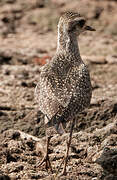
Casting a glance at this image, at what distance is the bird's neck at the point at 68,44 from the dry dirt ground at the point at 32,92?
105 centimetres

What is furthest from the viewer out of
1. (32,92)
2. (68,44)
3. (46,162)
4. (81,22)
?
(32,92)

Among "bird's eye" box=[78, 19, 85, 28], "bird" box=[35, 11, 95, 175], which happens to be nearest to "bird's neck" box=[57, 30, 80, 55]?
"bird" box=[35, 11, 95, 175]

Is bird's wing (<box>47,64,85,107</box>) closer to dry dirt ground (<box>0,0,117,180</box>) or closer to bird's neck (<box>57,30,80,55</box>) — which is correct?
bird's neck (<box>57,30,80,55</box>)

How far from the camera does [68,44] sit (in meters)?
6.82

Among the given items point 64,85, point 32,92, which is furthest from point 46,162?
point 32,92

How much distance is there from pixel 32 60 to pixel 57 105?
491 cm

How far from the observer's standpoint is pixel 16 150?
6422mm

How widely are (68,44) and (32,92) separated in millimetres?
2091

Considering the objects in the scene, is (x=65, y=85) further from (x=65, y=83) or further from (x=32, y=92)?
(x=32, y=92)

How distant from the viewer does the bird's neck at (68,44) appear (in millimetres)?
6816

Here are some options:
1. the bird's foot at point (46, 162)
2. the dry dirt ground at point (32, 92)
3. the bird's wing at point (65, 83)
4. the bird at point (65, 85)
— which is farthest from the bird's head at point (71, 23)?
the bird's foot at point (46, 162)

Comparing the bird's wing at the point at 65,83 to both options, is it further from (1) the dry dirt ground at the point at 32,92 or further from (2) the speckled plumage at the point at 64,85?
(1) the dry dirt ground at the point at 32,92

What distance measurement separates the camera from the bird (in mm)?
5730

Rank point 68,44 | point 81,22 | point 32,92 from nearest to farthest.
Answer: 1. point 68,44
2. point 81,22
3. point 32,92
